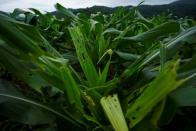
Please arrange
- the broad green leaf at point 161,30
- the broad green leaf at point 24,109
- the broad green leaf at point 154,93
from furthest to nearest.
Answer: the broad green leaf at point 161,30 → the broad green leaf at point 24,109 → the broad green leaf at point 154,93

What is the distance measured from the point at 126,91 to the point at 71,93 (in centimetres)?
13

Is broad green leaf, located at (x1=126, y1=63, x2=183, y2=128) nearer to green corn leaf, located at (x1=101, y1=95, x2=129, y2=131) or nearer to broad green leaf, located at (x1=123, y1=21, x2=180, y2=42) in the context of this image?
green corn leaf, located at (x1=101, y1=95, x2=129, y2=131)

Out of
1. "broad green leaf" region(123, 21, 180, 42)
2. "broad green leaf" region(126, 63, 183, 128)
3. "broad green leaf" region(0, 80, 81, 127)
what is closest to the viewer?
"broad green leaf" region(126, 63, 183, 128)

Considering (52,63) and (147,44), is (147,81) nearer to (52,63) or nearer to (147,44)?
(52,63)

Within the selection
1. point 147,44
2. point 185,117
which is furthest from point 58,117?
point 147,44

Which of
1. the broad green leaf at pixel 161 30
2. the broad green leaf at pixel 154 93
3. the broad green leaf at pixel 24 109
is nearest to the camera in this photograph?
the broad green leaf at pixel 154 93

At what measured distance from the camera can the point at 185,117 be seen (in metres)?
0.73

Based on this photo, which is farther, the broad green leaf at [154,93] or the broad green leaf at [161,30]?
the broad green leaf at [161,30]

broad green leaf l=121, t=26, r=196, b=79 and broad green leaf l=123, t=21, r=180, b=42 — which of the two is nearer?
broad green leaf l=121, t=26, r=196, b=79

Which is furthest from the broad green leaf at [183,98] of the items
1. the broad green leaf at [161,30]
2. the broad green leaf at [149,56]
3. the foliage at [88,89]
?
the broad green leaf at [161,30]

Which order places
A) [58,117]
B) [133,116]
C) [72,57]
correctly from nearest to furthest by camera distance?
1. [133,116]
2. [58,117]
3. [72,57]

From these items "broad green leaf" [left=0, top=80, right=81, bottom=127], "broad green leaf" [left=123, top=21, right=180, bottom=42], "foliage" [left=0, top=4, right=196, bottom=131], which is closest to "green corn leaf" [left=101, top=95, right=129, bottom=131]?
"foliage" [left=0, top=4, right=196, bottom=131]

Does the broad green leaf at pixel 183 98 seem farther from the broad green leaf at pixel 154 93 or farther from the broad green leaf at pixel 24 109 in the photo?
the broad green leaf at pixel 24 109

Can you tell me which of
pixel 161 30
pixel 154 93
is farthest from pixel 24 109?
pixel 161 30
